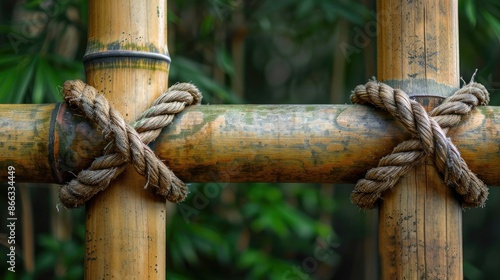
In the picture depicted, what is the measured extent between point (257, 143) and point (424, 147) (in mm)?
230

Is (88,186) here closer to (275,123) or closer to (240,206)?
(275,123)

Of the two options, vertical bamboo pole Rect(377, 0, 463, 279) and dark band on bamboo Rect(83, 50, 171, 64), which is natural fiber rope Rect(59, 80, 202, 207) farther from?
vertical bamboo pole Rect(377, 0, 463, 279)

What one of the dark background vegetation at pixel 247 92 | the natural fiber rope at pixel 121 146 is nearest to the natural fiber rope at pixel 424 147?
the natural fiber rope at pixel 121 146

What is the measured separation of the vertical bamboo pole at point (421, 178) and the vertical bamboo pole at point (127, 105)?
330 mm

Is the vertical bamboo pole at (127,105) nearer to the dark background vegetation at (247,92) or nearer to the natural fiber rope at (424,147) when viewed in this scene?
the natural fiber rope at (424,147)

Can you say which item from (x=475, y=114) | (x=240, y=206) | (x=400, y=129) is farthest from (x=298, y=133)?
(x=240, y=206)

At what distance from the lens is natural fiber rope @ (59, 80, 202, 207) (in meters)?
0.92

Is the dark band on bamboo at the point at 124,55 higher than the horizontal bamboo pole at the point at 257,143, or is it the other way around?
the dark band on bamboo at the point at 124,55

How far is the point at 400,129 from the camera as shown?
0.95 m

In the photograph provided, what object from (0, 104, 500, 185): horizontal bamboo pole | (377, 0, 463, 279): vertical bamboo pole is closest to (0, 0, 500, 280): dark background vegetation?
(0, 104, 500, 185): horizontal bamboo pole

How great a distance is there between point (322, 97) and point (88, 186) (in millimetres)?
2024

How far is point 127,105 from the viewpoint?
969mm

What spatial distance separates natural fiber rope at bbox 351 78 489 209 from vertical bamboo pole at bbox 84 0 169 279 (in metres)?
0.31

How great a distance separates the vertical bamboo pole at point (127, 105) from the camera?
946mm
